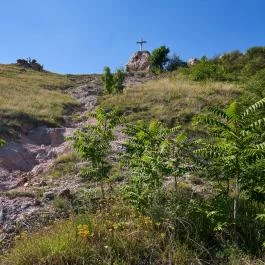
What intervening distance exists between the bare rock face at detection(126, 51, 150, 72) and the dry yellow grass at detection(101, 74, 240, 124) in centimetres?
3018

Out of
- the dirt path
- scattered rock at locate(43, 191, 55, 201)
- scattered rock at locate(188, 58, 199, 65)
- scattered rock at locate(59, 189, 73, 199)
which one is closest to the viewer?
the dirt path

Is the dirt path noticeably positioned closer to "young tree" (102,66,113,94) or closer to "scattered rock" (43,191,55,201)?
"scattered rock" (43,191,55,201)

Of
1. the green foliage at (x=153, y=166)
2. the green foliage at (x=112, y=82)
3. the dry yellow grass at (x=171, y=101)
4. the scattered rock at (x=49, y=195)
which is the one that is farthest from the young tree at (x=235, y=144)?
the green foliage at (x=112, y=82)

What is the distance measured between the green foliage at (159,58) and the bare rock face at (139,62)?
98 cm

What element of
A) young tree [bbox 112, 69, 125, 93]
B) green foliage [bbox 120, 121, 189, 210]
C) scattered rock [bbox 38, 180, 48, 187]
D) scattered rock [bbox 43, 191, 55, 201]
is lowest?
scattered rock [bbox 43, 191, 55, 201]

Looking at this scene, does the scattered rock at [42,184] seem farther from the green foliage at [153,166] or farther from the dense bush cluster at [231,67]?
the dense bush cluster at [231,67]

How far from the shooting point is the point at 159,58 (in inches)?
1912

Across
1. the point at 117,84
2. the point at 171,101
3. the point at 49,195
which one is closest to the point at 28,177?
the point at 49,195

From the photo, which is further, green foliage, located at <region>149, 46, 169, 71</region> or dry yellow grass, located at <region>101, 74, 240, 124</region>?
green foliage, located at <region>149, 46, 169, 71</region>

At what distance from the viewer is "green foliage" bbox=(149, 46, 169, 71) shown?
48.4 metres

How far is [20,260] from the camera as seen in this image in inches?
211

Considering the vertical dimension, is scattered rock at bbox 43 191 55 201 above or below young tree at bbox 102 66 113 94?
below

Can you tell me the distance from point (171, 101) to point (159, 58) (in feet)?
105

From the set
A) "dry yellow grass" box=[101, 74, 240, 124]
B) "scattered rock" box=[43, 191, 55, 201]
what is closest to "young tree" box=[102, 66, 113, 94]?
"dry yellow grass" box=[101, 74, 240, 124]
